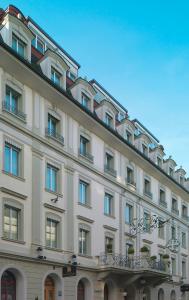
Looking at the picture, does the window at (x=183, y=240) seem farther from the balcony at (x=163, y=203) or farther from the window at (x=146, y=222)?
the window at (x=146, y=222)

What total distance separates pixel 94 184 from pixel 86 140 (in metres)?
3.05

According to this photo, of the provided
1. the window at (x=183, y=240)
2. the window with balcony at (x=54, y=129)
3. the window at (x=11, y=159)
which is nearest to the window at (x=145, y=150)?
the window at (x=183, y=240)

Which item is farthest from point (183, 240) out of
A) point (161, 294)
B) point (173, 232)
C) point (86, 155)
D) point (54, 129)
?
point (54, 129)

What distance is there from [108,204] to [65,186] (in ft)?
22.8

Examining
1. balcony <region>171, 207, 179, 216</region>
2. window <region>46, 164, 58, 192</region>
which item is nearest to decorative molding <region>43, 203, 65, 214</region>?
window <region>46, 164, 58, 192</region>

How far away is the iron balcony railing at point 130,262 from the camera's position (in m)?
35.9

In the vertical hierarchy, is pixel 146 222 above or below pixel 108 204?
below

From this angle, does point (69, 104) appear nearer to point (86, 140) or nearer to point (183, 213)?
point (86, 140)

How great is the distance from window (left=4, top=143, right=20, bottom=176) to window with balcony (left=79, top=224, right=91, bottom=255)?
736 centimetres

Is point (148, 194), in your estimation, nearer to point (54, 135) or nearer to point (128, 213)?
point (128, 213)

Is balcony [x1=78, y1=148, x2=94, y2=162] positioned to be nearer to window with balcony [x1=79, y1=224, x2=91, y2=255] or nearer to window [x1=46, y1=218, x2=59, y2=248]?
window with balcony [x1=79, y1=224, x2=91, y2=255]

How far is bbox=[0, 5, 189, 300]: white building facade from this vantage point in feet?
93.1

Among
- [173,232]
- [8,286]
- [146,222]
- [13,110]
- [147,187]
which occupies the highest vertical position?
[13,110]

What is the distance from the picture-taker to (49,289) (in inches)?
1212
